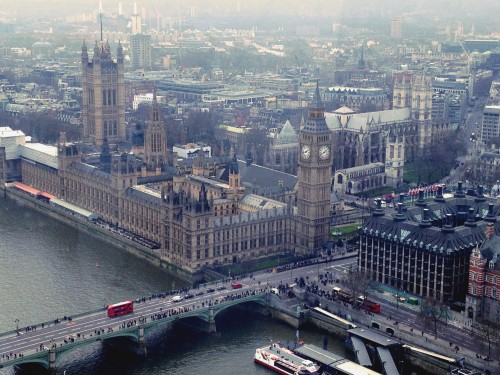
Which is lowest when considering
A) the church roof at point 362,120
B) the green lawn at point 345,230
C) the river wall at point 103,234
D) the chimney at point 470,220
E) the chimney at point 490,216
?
the river wall at point 103,234

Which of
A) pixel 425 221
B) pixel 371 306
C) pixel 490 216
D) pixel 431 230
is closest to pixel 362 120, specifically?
pixel 490 216

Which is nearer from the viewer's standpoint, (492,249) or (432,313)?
(432,313)

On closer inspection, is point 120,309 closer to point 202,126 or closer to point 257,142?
point 257,142

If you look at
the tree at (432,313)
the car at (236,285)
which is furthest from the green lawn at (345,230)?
the tree at (432,313)

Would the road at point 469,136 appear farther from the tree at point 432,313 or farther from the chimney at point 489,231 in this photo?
the tree at point 432,313

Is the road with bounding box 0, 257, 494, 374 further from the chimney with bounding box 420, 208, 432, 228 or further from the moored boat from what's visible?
the moored boat

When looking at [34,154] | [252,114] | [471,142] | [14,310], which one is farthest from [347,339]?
[252,114]
